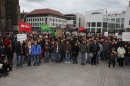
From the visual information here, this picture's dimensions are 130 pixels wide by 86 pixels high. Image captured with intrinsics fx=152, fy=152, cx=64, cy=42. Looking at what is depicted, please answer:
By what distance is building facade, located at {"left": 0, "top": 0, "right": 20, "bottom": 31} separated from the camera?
3953 centimetres

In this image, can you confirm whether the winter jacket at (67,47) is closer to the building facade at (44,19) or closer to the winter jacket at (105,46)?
the winter jacket at (105,46)

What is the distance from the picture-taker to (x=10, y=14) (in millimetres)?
43031

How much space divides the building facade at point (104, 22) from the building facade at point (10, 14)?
168 ft

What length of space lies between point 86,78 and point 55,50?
4209 millimetres

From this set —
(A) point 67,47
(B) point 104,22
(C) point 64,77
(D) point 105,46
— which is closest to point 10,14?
(A) point 67,47

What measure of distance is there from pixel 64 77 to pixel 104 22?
82142 mm

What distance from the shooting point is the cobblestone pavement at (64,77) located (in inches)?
293

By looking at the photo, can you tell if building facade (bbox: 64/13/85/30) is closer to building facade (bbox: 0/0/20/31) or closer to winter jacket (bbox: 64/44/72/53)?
building facade (bbox: 0/0/20/31)

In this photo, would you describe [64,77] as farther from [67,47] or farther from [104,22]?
[104,22]

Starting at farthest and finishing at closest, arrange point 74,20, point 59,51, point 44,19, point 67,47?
point 74,20
point 44,19
point 59,51
point 67,47

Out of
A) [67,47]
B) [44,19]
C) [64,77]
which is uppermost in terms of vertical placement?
[44,19]

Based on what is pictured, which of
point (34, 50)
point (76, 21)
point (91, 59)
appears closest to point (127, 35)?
point (91, 59)

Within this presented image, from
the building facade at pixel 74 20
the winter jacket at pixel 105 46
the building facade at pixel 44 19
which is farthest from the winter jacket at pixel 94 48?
the building facade at pixel 74 20

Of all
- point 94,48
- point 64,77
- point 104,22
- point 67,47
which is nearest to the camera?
point 64,77
